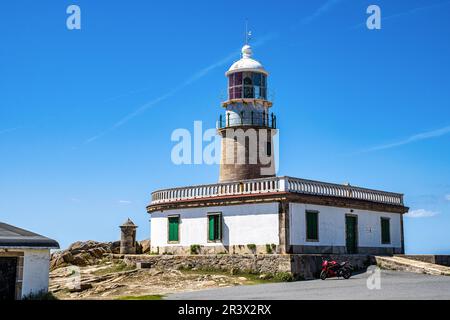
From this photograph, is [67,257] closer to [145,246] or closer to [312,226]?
[145,246]

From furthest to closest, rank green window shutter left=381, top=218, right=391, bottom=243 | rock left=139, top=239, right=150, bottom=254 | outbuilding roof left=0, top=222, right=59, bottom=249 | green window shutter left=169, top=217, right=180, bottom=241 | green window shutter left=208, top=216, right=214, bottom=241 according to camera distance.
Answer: rock left=139, top=239, right=150, bottom=254 → green window shutter left=381, top=218, right=391, bottom=243 → green window shutter left=169, top=217, right=180, bottom=241 → green window shutter left=208, top=216, right=214, bottom=241 → outbuilding roof left=0, top=222, right=59, bottom=249

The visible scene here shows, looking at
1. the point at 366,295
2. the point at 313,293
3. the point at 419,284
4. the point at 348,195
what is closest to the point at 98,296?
the point at 313,293

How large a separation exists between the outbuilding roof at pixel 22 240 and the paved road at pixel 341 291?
4.30 metres

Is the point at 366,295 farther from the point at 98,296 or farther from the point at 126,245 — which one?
the point at 126,245

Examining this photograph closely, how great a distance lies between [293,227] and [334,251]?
3438 millimetres

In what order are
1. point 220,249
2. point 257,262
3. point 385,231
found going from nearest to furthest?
point 257,262 < point 220,249 < point 385,231

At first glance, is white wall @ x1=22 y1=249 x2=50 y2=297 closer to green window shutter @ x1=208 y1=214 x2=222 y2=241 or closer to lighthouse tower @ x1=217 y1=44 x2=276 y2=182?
green window shutter @ x1=208 y1=214 x2=222 y2=241

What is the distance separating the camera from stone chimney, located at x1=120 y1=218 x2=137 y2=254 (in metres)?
34.8

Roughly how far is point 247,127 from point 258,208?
6941 mm

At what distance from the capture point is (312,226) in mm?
28281

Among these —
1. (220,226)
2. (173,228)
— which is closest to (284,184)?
(220,226)

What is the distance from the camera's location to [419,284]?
21.8 metres

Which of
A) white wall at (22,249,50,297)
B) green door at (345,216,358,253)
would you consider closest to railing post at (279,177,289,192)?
green door at (345,216,358,253)

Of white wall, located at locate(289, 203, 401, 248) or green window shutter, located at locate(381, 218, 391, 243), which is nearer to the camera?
white wall, located at locate(289, 203, 401, 248)
